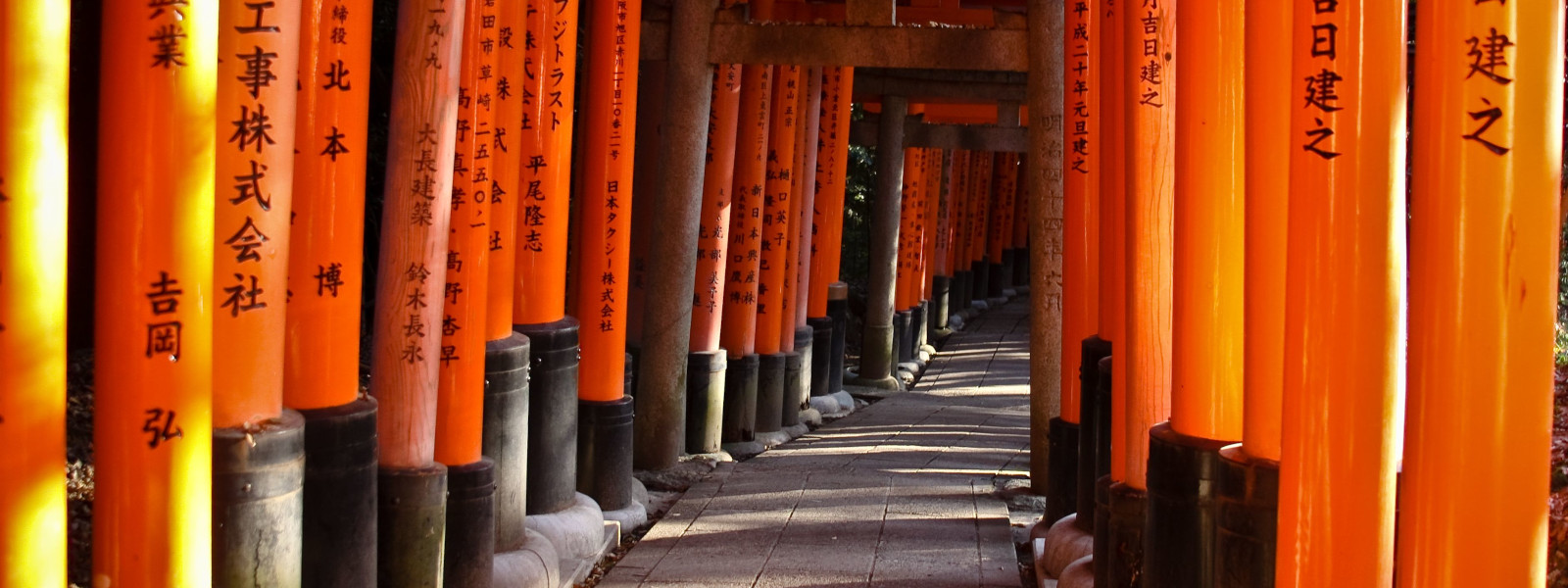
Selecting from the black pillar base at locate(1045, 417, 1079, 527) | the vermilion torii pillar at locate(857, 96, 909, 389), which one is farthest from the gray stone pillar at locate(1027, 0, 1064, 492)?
the vermilion torii pillar at locate(857, 96, 909, 389)

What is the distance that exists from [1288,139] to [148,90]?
86.5 inches

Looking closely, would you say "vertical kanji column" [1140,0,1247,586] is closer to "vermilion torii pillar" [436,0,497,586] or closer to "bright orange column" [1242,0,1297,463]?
"bright orange column" [1242,0,1297,463]

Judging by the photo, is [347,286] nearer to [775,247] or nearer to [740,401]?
[740,401]

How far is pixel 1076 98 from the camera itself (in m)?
5.75

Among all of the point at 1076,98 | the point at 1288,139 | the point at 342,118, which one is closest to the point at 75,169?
the point at 342,118

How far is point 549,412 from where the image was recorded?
601 cm

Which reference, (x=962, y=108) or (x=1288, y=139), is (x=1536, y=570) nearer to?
(x=1288, y=139)

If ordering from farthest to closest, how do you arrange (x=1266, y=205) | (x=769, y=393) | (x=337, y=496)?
1. (x=769, y=393)
2. (x=337, y=496)
3. (x=1266, y=205)

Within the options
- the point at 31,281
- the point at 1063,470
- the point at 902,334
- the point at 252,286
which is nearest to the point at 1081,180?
the point at 1063,470

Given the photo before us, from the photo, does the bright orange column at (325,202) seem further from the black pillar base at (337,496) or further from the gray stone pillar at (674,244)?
the gray stone pillar at (674,244)

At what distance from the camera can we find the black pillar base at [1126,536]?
4094 millimetres

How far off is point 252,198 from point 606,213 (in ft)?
12.6

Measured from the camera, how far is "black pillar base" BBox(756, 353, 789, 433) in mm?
10164

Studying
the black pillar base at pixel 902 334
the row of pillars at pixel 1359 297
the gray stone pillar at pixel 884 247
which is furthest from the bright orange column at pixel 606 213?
the black pillar base at pixel 902 334
